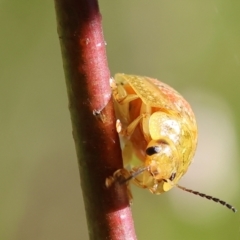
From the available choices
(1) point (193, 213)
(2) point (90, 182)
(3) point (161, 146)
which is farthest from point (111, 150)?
(1) point (193, 213)

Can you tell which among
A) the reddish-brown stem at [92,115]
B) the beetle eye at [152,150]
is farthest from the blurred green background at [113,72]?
the reddish-brown stem at [92,115]

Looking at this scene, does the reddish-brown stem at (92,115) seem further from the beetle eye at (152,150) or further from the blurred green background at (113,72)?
the blurred green background at (113,72)

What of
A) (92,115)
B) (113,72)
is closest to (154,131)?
(92,115)

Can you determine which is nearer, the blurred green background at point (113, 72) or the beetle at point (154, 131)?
the beetle at point (154, 131)

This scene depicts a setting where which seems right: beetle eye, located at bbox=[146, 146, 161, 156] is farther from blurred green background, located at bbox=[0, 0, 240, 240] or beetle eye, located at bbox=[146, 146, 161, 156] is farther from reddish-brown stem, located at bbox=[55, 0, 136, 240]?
blurred green background, located at bbox=[0, 0, 240, 240]

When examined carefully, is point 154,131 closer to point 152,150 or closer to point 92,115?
point 152,150

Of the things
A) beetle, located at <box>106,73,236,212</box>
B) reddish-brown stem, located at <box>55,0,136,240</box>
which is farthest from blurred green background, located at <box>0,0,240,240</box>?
reddish-brown stem, located at <box>55,0,136,240</box>
